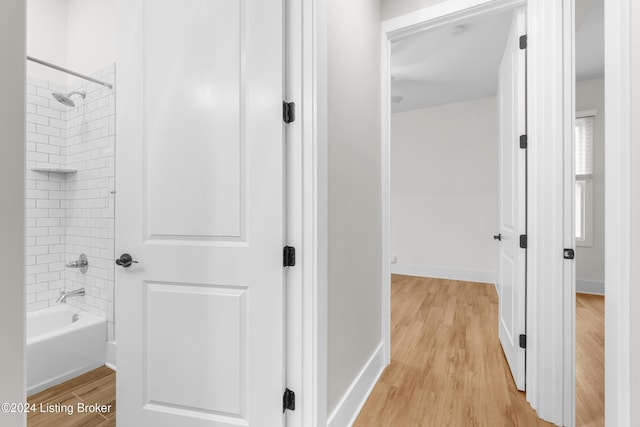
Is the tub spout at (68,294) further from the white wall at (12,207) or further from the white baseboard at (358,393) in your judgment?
the white wall at (12,207)

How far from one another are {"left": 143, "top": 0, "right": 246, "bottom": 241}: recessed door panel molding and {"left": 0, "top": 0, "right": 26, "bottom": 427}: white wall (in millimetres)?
828

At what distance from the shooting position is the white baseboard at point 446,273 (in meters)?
4.36

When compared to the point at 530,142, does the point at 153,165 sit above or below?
below

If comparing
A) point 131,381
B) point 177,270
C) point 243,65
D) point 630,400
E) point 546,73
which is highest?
point 546,73

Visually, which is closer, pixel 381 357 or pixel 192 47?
pixel 192 47

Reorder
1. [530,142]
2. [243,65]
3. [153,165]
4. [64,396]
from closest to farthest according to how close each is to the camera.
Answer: [243,65]
[153,165]
[530,142]
[64,396]

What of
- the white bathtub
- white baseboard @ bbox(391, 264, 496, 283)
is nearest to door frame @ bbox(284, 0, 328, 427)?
the white bathtub

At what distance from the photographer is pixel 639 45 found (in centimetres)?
83

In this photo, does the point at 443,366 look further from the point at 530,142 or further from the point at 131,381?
the point at 131,381

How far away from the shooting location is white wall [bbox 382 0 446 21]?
1.92 meters

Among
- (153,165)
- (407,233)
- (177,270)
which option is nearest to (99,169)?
(153,165)

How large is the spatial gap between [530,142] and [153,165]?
1932 mm

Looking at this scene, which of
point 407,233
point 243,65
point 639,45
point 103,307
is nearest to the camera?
point 639,45

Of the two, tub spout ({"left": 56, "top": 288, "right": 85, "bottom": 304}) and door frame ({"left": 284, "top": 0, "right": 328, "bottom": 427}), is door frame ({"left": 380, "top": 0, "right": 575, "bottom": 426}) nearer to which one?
door frame ({"left": 284, "top": 0, "right": 328, "bottom": 427})
